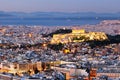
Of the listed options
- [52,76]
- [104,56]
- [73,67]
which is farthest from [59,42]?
[52,76]

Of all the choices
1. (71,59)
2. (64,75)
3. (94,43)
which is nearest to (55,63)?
(71,59)

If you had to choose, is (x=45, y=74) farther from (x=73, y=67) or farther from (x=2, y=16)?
(x=2, y=16)

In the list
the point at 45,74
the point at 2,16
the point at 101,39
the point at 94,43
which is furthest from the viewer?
the point at 2,16

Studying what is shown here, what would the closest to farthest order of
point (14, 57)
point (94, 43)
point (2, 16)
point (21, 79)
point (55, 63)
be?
1. point (21, 79)
2. point (55, 63)
3. point (14, 57)
4. point (94, 43)
5. point (2, 16)

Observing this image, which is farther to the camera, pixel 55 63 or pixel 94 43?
pixel 94 43

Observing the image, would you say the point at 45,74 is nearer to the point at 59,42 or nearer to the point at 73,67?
the point at 73,67

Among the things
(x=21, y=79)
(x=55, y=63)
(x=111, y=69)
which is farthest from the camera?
(x=55, y=63)

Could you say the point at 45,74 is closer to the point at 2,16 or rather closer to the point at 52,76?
the point at 52,76

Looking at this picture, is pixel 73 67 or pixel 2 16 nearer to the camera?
pixel 73 67

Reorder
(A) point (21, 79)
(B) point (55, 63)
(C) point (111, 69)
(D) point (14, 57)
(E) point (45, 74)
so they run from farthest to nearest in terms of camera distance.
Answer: (D) point (14, 57) → (B) point (55, 63) → (C) point (111, 69) → (E) point (45, 74) → (A) point (21, 79)
